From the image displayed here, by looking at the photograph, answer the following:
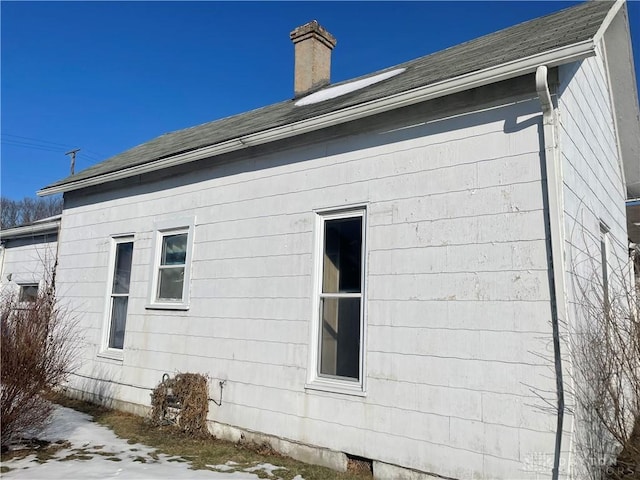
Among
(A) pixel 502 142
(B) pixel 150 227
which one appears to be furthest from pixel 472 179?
(B) pixel 150 227

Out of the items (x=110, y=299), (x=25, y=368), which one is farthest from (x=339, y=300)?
(x=110, y=299)

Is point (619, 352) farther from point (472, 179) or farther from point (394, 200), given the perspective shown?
point (394, 200)

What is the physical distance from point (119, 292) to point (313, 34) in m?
6.66

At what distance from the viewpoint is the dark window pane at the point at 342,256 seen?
5.66 m

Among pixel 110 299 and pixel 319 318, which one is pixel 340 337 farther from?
pixel 110 299

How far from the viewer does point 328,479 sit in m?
4.88

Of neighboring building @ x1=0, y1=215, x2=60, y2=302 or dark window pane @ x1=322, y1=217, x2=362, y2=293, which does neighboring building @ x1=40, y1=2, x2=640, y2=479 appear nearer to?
dark window pane @ x1=322, y1=217, x2=362, y2=293

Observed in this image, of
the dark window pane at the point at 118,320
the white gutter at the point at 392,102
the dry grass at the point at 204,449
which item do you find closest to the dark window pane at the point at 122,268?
the dark window pane at the point at 118,320

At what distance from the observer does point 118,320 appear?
8.66 m

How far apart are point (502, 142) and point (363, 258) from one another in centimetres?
191

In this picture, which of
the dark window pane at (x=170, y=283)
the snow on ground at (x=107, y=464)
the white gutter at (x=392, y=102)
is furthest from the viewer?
the dark window pane at (x=170, y=283)

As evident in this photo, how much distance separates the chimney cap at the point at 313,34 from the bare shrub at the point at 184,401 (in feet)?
24.5

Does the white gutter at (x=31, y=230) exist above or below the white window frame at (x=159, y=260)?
above

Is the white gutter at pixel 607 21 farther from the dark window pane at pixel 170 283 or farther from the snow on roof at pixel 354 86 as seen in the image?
the dark window pane at pixel 170 283
